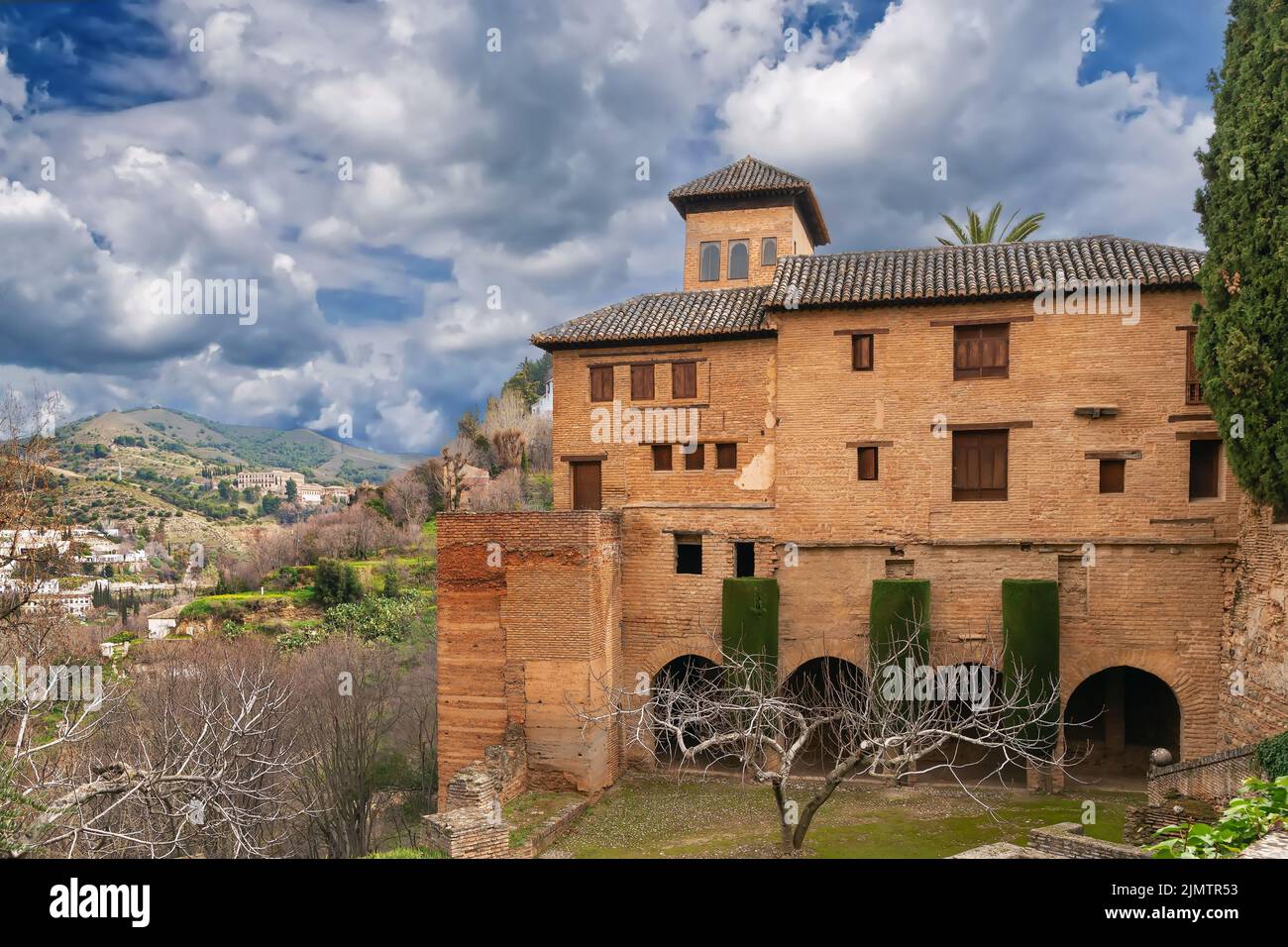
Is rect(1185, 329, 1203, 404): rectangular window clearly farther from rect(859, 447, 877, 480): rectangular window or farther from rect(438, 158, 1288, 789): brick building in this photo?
rect(859, 447, 877, 480): rectangular window

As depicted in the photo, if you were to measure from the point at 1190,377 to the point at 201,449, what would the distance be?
156 meters

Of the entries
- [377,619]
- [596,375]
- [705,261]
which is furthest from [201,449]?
[596,375]

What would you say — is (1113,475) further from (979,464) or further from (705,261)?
(705,261)

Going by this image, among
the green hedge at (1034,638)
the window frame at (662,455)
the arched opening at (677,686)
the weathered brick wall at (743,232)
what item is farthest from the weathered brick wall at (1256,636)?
the weathered brick wall at (743,232)

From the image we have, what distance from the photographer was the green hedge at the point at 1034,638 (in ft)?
55.1

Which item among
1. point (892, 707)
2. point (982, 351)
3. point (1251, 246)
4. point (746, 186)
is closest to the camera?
point (1251, 246)

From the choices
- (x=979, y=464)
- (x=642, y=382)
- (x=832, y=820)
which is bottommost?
(x=832, y=820)

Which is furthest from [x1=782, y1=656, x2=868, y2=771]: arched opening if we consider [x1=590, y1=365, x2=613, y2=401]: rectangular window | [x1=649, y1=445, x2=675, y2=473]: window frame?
[x1=590, y1=365, x2=613, y2=401]: rectangular window

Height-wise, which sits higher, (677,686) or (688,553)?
(688,553)

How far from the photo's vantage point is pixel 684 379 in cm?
1984

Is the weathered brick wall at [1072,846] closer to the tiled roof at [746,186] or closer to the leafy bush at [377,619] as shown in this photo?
the tiled roof at [746,186]

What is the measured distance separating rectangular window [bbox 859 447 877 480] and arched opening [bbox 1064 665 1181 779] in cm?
671

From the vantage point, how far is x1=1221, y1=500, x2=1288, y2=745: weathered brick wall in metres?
14.3
